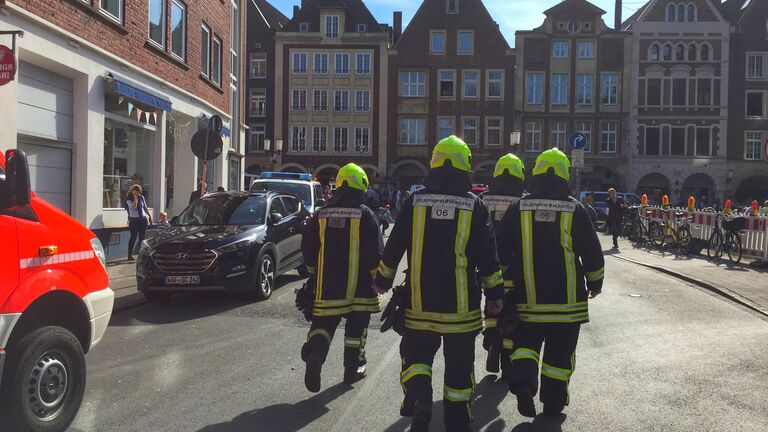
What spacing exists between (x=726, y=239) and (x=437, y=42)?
32309mm

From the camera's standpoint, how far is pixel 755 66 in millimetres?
44312

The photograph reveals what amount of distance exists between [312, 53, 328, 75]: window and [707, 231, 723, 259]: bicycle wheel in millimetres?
33146

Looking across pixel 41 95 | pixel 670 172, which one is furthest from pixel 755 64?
pixel 41 95

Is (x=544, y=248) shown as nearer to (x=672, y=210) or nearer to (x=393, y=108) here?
(x=672, y=210)

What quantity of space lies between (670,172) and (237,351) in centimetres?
4391

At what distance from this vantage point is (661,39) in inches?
1735

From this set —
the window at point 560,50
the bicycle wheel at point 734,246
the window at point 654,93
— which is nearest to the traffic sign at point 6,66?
the bicycle wheel at point 734,246

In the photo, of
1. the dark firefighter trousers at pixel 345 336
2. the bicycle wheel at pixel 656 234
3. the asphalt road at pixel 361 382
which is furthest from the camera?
the bicycle wheel at pixel 656 234

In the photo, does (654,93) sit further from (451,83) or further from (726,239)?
(726,239)

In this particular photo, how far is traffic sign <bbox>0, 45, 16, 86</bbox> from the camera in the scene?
7195mm

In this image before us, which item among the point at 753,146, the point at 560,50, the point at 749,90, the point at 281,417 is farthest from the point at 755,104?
the point at 281,417

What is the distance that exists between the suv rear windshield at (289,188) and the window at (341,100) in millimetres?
30216

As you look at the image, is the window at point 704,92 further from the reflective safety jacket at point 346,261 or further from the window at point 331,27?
the reflective safety jacket at point 346,261

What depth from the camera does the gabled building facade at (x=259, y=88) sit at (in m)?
44.9
